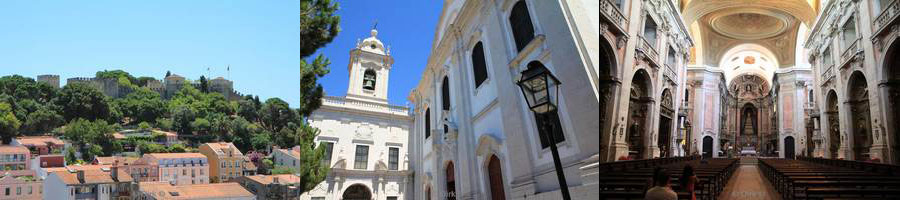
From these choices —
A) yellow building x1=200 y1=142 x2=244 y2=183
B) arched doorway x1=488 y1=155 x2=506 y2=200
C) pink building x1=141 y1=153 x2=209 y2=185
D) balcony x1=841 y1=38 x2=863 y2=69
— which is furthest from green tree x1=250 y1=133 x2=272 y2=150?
balcony x1=841 y1=38 x2=863 y2=69

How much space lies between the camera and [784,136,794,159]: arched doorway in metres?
3.13


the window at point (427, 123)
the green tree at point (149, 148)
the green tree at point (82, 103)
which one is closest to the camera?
the window at point (427, 123)

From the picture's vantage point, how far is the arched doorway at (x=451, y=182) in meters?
4.45

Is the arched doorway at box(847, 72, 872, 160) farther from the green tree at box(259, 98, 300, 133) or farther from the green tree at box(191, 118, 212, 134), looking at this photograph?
the green tree at box(191, 118, 212, 134)

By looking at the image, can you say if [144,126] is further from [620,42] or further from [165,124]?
[620,42]

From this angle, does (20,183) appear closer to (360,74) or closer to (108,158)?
(108,158)

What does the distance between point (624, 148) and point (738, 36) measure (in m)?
1.57

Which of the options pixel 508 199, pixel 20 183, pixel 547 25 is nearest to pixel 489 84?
pixel 508 199

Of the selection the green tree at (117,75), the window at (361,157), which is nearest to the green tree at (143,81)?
the green tree at (117,75)

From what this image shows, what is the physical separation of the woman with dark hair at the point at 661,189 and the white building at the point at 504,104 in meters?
0.20

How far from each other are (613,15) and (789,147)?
221 cm

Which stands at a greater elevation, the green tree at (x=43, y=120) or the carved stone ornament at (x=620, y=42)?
the green tree at (x=43, y=120)

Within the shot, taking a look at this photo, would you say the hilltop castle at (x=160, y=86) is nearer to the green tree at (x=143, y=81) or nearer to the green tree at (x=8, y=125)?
the green tree at (x=143, y=81)

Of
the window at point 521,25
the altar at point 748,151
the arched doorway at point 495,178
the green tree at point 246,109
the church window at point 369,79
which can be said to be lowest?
the arched doorway at point 495,178
